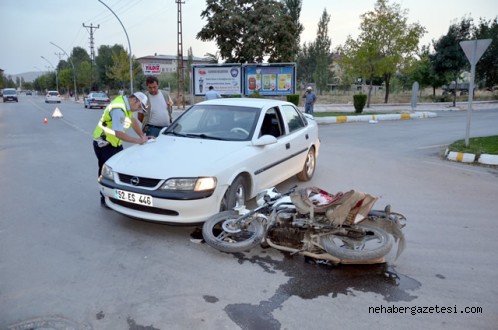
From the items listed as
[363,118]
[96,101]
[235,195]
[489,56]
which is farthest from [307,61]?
[235,195]

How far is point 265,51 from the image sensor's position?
103ft

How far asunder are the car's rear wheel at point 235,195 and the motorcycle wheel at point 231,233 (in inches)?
10.5

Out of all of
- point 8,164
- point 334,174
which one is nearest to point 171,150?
point 334,174

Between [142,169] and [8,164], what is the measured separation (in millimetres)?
Answer: 5678

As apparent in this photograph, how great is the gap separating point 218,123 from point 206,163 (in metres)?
1.30

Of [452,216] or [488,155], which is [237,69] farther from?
[452,216]

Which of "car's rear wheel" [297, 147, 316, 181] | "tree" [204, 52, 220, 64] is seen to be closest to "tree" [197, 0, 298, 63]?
"tree" [204, 52, 220, 64]

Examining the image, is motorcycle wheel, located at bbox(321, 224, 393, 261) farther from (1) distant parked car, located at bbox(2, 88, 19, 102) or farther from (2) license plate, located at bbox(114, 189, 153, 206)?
(1) distant parked car, located at bbox(2, 88, 19, 102)

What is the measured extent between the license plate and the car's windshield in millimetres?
1378

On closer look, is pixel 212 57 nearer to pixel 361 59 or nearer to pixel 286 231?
pixel 361 59

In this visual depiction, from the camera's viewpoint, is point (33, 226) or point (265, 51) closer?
point (33, 226)

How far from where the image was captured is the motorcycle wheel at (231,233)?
3.94 m

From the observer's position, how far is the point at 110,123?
5328mm

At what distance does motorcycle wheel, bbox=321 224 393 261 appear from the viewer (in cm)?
357
